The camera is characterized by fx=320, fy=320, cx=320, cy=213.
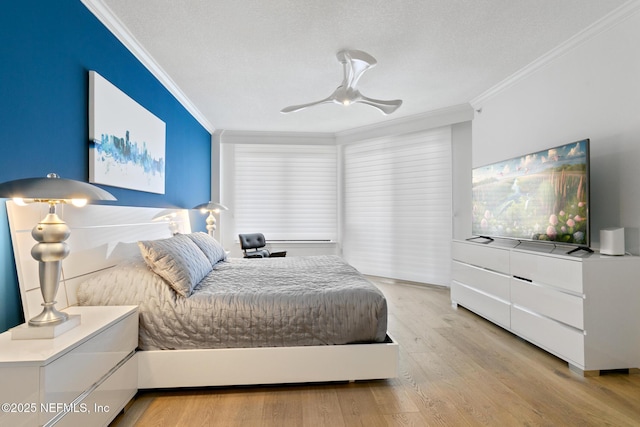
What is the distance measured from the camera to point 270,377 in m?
2.04

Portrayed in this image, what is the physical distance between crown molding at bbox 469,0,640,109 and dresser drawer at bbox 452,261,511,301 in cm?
209

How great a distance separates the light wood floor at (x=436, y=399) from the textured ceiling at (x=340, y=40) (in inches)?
103

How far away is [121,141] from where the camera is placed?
250 cm

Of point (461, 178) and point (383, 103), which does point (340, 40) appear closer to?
point (383, 103)

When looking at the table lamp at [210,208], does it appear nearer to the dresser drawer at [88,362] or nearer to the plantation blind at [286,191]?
the plantation blind at [286,191]

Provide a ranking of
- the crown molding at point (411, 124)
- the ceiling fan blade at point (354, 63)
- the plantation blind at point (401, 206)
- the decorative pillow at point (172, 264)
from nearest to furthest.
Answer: the decorative pillow at point (172, 264) < the ceiling fan blade at point (354, 63) < the crown molding at point (411, 124) < the plantation blind at point (401, 206)

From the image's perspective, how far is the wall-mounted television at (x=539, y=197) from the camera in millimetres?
2490

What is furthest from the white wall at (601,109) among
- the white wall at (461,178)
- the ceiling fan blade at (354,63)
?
the ceiling fan blade at (354,63)

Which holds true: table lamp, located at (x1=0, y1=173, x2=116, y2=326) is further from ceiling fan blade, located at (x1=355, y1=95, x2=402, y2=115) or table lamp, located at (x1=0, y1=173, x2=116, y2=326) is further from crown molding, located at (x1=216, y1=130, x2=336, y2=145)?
crown molding, located at (x1=216, y1=130, x2=336, y2=145)

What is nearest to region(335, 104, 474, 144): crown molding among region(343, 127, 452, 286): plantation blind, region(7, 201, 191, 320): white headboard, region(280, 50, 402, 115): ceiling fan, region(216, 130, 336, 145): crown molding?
region(343, 127, 452, 286): plantation blind

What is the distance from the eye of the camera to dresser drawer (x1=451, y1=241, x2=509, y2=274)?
3.04 m

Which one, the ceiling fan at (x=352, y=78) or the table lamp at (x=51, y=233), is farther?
the ceiling fan at (x=352, y=78)

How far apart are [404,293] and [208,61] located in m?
3.74

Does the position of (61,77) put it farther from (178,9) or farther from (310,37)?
(310,37)
